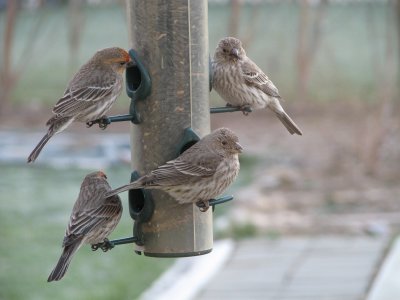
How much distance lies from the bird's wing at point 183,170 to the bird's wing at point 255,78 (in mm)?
Result: 1071

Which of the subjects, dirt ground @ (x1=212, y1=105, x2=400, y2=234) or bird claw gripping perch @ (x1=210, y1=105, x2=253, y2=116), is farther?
dirt ground @ (x1=212, y1=105, x2=400, y2=234)

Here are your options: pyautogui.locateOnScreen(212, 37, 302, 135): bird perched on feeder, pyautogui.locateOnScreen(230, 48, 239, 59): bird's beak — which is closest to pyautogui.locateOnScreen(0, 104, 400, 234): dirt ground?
pyautogui.locateOnScreen(212, 37, 302, 135): bird perched on feeder

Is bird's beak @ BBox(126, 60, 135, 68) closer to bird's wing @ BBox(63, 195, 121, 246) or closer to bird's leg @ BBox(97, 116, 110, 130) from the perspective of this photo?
bird's leg @ BBox(97, 116, 110, 130)

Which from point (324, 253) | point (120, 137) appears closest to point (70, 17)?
point (120, 137)

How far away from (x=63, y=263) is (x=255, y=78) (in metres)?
1.97

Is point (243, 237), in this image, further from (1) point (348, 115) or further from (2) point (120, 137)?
(1) point (348, 115)

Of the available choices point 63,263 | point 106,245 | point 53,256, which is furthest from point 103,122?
point 53,256

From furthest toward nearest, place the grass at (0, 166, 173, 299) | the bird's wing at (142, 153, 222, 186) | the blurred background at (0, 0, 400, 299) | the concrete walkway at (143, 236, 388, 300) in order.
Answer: the blurred background at (0, 0, 400, 299) → the concrete walkway at (143, 236, 388, 300) → the grass at (0, 166, 173, 299) → the bird's wing at (142, 153, 222, 186)

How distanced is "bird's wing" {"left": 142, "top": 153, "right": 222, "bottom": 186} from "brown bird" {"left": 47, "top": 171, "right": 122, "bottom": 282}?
1.17 ft

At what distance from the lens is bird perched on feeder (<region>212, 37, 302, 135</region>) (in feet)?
21.0

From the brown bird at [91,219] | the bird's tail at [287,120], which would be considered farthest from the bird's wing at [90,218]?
the bird's tail at [287,120]

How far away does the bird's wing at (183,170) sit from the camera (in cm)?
548

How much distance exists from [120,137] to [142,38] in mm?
11686

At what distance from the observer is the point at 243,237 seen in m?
11.1
